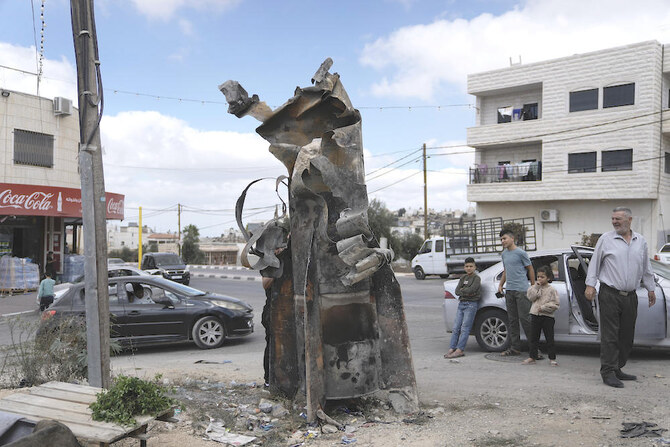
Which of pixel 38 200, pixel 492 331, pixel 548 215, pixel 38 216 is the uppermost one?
pixel 38 200

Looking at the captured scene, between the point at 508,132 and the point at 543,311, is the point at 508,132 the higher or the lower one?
the higher one

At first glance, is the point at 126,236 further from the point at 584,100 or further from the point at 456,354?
the point at 456,354

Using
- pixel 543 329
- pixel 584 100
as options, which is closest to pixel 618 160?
pixel 584 100

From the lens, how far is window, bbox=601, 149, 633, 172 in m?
28.4

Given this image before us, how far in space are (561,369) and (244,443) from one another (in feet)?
14.9

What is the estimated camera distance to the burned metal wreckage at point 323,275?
→ 5.28 meters

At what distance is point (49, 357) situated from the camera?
6.20 meters

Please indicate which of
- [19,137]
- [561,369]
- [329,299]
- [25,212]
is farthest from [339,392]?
[19,137]

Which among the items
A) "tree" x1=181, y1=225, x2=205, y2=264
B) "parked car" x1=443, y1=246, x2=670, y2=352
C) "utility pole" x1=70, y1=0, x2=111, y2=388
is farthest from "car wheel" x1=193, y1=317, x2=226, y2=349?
"tree" x1=181, y1=225, x2=205, y2=264

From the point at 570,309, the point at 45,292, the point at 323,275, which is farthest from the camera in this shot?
the point at 45,292

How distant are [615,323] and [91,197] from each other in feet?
18.8

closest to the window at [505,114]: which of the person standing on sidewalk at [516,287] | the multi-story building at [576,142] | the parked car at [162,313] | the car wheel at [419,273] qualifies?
the multi-story building at [576,142]

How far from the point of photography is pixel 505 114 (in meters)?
32.9

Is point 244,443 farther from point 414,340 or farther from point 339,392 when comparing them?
point 414,340
